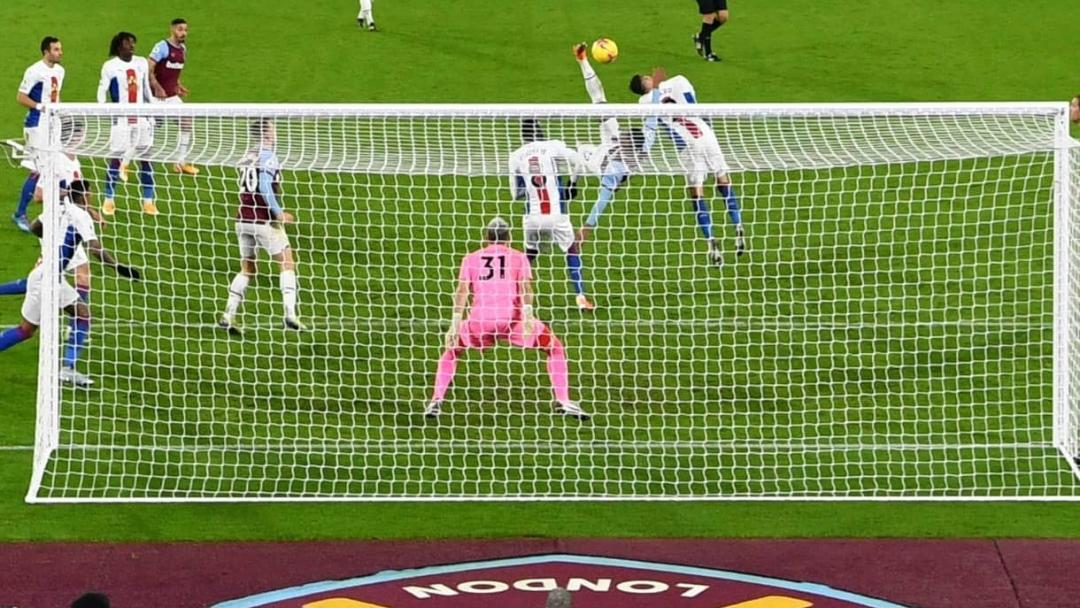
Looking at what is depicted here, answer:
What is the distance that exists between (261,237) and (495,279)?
3.20 m

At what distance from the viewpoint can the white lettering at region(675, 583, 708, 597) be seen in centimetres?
1152

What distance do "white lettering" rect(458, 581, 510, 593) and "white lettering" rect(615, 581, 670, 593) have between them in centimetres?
74

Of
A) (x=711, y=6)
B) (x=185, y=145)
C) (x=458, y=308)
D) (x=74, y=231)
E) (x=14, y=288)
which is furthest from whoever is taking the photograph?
(x=711, y=6)

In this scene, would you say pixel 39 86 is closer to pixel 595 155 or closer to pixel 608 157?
pixel 595 155

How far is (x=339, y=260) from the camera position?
A: 17.1 meters

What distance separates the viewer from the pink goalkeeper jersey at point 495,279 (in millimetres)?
14016

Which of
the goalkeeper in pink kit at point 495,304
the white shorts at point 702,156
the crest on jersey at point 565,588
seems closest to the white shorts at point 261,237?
the goalkeeper in pink kit at point 495,304

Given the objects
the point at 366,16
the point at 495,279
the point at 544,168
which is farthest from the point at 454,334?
the point at 366,16

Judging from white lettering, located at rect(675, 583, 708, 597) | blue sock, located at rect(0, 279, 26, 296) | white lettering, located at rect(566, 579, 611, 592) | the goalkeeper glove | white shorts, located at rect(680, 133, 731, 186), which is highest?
white shorts, located at rect(680, 133, 731, 186)

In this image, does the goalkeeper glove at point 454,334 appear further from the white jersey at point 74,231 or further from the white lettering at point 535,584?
the white jersey at point 74,231

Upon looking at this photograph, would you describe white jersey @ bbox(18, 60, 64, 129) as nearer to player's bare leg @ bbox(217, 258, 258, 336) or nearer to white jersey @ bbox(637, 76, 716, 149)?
player's bare leg @ bbox(217, 258, 258, 336)

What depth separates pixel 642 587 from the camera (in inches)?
458

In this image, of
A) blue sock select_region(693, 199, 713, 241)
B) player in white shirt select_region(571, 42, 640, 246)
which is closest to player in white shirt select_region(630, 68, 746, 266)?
blue sock select_region(693, 199, 713, 241)

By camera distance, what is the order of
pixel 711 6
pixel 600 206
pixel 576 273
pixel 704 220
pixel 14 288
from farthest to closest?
pixel 711 6 < pixel 704 220 < pixel 600 206 < pixel 576 273 < pixel 14 288
